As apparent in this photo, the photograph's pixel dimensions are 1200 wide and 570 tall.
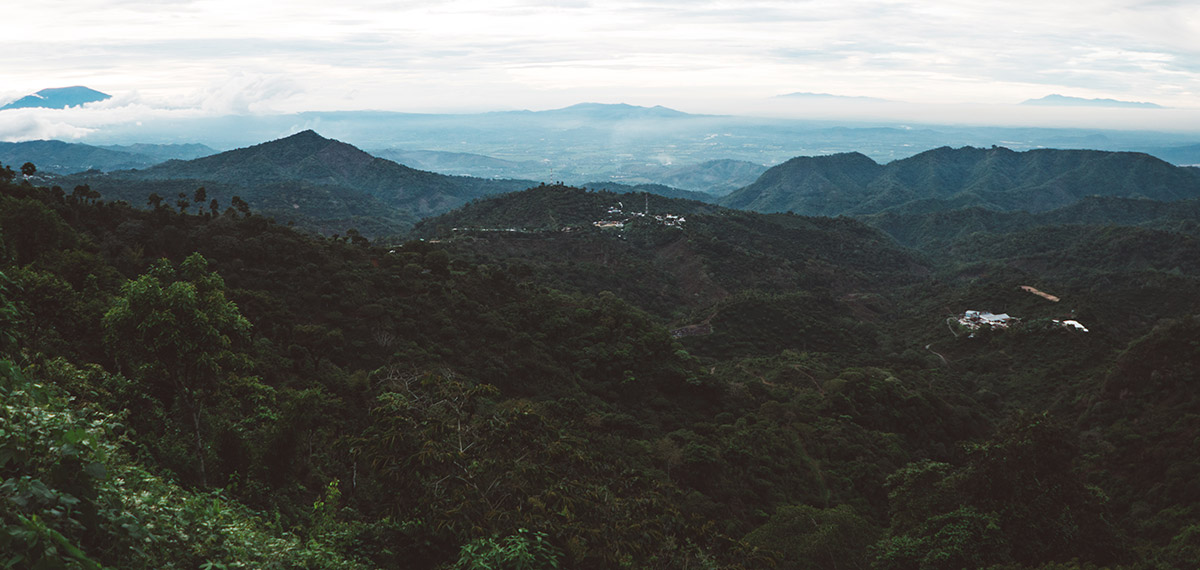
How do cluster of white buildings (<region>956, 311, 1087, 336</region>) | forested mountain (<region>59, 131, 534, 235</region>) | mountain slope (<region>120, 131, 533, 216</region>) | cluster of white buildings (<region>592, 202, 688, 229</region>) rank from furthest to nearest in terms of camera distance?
mountain slope (<region>120, 131, 533, 216</region>), forested mountain (<region>59, 131, 534, 235</region>), cluster of white buildings (<region>592, 202, 688, 229</region>), cluster of white buildings (<region>956, 311, 1087, 336</region>)

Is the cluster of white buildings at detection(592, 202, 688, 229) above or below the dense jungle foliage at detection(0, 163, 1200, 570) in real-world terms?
above

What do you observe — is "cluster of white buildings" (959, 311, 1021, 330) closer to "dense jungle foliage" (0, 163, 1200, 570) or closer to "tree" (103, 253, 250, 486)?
"dense jungle foliage" (0, 163, 1200, 570)

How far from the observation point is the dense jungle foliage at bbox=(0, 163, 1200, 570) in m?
7.29

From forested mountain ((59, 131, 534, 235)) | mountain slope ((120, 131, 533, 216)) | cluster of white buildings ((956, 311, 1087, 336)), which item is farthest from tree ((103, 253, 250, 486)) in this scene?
mountain slope ((120, 131, 533, 216))

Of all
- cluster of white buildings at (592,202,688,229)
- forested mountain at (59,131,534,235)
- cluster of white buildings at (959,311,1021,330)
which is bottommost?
cluster of white buildings at (959,311,1021,330)

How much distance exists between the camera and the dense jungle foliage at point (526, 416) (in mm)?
7289

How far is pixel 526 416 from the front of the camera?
1077 cm

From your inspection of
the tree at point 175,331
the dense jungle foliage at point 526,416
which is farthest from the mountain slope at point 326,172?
the tree at point 175,331

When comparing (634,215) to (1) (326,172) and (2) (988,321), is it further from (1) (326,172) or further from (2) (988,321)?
(1) (326,172)

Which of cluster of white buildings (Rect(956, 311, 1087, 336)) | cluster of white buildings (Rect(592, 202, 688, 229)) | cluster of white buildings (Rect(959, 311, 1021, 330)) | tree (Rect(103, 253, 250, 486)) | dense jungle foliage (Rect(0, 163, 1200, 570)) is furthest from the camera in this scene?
cluster of white buildings (Rect(592, 202, 688, 229))

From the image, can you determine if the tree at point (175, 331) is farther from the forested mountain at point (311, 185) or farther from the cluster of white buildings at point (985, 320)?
the forested mountain at point (311, 185)

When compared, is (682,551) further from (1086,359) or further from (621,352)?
(1086,359)

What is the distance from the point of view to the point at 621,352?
102 feet

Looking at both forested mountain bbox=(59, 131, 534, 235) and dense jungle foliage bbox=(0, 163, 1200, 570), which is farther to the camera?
forested mountain bbox=(59, 131, 534, 235)
